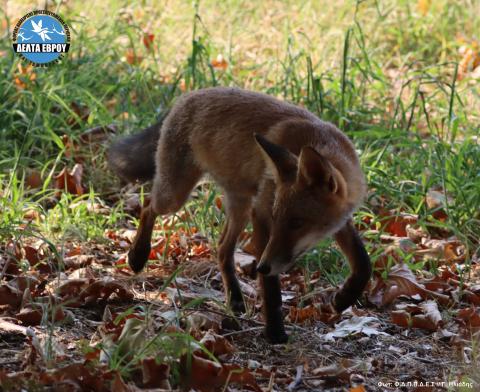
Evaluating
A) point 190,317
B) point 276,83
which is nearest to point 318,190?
point 190,317

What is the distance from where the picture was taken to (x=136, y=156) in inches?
227

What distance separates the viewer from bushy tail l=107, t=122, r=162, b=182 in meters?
5.76

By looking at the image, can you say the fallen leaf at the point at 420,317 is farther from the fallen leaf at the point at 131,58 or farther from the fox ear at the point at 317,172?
the fallen leaf at the point at 131,58

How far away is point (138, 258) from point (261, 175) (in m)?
1.05

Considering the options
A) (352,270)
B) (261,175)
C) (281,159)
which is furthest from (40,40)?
(352,270)

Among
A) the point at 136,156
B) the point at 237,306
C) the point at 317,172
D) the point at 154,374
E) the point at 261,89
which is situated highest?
the point at 317,172

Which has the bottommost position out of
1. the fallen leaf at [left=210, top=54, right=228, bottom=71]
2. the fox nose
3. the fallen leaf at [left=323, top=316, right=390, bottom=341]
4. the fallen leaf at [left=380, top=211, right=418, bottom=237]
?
Answer: the fallen leaf at [left=323, top=316, right=390, bottom=341]

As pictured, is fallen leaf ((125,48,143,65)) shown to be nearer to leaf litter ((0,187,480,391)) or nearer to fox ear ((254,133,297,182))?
leaf litter ((0,187,480,391))

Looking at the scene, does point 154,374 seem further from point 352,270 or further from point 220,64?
point 220,64

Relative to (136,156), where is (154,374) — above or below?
below

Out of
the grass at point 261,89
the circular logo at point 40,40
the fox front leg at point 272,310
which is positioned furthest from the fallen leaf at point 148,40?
the fox front leg at point 272,310

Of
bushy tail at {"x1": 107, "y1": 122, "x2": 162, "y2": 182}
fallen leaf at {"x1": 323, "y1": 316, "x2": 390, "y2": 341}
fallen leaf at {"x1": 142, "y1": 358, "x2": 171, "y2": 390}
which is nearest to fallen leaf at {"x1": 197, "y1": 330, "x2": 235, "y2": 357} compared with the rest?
fallen leaf at {"x1": 142, "y1": 358, "x2": 171, "y2": 390}

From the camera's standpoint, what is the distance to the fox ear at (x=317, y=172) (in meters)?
4.12

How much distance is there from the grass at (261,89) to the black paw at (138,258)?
440 millimetres
